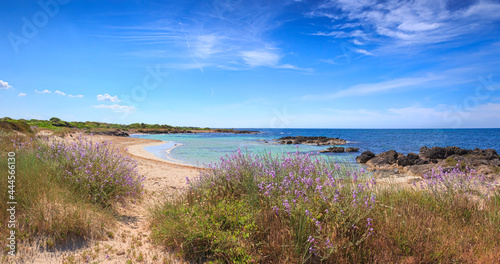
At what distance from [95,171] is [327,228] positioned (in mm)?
5341

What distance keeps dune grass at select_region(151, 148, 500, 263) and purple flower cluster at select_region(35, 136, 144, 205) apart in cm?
175

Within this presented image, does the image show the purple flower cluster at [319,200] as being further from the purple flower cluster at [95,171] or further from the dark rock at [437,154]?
the dark rock at [437,154]

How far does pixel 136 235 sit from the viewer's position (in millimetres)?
4820

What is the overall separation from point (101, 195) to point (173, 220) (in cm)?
241

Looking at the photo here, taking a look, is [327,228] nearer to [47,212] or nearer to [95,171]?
[47,212]

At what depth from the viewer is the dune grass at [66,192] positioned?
4.10 m

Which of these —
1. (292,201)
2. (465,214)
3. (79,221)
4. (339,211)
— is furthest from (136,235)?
(465,214)

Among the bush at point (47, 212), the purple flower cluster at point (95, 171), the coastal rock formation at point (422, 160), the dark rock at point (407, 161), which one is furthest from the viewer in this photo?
the dark rock at point (407, 161)

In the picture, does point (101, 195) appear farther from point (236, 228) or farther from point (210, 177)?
point (236, 228)

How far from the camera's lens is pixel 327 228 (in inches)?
141

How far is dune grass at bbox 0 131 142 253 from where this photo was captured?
161 inches

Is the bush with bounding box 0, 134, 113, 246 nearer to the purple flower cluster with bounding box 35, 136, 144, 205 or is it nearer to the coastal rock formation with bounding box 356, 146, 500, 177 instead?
the purple flower cluster with bounding box 35, 136, 144, 205

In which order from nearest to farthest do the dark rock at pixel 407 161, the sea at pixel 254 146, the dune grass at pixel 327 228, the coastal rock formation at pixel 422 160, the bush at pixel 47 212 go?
the dune grass at pixel 327 228 → the bush at pixel 47 212 → the coastal rock formation at pixel 422 160 → the dark rock at pixel 407 161 → the sea at pixel 254 146

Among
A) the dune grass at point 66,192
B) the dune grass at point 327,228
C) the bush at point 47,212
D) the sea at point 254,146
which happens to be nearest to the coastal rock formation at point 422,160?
the sea at point 254,146
